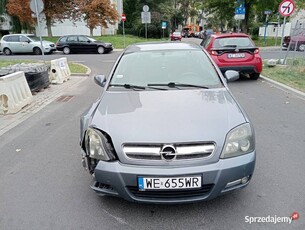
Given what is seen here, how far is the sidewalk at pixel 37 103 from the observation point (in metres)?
5.68

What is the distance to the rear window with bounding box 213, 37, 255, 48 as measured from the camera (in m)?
9.00

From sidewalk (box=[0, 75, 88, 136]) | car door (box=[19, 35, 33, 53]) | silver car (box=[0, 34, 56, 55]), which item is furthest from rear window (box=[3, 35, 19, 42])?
sidewalk (box=[0, 75, 88, 136])

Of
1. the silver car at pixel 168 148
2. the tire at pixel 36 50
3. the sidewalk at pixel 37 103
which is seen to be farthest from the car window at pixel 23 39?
the silver car at pixel 168 148

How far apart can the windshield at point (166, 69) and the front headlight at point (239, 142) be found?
1.00m

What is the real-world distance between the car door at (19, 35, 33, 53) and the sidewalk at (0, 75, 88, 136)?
462 inches

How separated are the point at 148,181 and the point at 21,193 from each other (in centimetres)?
167

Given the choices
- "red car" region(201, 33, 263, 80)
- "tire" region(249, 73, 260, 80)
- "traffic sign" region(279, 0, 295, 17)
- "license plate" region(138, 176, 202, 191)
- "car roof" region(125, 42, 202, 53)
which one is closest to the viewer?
"license plate" region(138, 176, 202, 191)

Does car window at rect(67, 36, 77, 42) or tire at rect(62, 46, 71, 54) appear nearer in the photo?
car window at rect(67, 36, 77, 42)

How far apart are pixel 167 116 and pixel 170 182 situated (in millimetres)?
662

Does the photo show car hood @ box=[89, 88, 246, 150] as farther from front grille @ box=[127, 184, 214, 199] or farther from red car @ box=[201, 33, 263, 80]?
red car @ box=[201, 33, 263, 80]

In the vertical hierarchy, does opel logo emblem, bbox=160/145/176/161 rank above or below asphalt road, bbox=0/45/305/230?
above

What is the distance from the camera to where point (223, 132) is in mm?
2535

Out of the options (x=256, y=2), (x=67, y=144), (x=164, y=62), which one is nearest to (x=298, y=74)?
(x=164, y=62)

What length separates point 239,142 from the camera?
2580 mm
